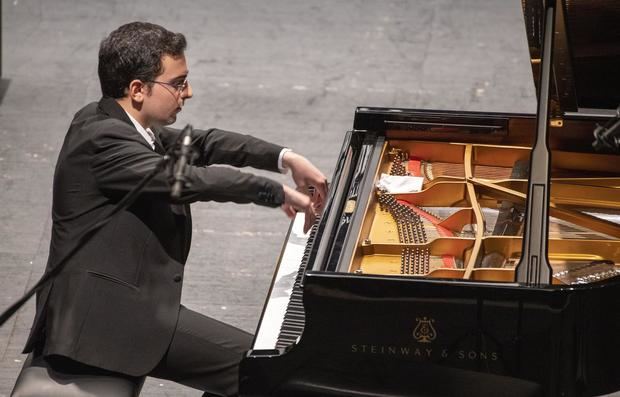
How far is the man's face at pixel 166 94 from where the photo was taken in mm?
3178

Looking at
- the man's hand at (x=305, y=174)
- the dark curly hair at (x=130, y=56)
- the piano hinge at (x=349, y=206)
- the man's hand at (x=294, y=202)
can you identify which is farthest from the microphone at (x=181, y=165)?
the man's hand at (x=305, y=174)

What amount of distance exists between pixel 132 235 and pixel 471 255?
952 mm

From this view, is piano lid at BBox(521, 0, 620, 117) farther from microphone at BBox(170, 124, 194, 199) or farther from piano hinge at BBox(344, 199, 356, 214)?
microphone at BBox(170, 124, 194, 199)

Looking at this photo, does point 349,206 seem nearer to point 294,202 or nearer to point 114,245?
point 294,202

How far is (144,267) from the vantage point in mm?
3104

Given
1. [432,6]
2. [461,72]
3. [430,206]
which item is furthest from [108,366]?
[432,6]

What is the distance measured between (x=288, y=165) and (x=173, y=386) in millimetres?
995

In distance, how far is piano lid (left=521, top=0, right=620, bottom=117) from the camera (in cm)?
337

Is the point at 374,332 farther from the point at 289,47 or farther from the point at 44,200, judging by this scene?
the point at 289,47

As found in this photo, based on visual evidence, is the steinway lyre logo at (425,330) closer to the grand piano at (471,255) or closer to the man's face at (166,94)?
the grand piano at (471,255)

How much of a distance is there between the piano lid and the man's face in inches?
41.9

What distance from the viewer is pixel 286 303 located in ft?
10.7

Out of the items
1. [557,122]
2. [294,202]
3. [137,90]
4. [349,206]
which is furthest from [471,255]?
[137,90]

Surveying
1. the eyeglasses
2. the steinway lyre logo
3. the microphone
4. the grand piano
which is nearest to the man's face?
the eyeglasses
